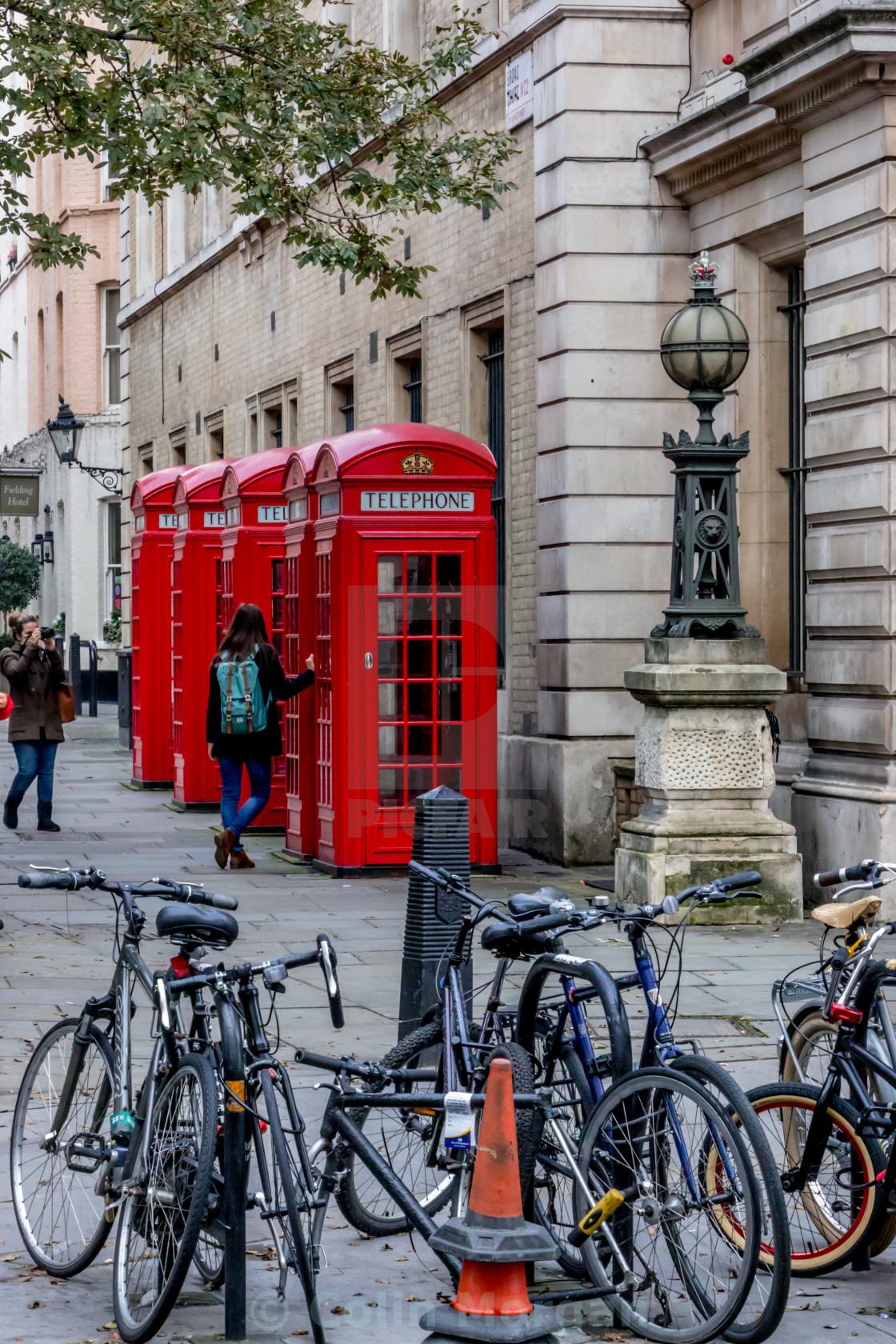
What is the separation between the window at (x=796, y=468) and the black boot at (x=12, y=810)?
6.25 meters

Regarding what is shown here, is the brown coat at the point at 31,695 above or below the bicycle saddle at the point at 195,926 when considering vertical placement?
above

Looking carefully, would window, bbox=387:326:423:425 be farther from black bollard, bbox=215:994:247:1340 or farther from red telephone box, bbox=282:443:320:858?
black bollard, bbox=215:994:247:1340

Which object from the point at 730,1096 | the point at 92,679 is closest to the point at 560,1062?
the point at 730,1096

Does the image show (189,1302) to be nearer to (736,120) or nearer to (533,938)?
(533,938)

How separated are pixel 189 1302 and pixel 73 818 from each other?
12.2m

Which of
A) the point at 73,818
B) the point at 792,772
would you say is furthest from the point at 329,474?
the point at 73,818

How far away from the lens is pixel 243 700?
1367cm

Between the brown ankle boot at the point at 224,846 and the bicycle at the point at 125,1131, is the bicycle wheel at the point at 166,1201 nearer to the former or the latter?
the bicycle at the point at 125,1131

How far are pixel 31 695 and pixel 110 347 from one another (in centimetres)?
2801

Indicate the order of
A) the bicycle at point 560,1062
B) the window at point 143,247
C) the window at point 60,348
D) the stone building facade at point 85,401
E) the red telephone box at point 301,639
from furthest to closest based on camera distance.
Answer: the window at point 60,348, the stone building facade at point 85,401, the window at point 143,247, the red telephone box at point 301,639, the bicycle at point 560,1062

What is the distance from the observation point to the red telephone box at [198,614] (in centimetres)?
1730

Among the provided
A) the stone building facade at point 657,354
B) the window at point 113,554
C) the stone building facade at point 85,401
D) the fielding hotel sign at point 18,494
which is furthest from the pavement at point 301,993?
the stone building facade at point 85,401

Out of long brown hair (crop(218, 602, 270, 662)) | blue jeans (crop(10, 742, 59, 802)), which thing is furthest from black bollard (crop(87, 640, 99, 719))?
long brown hair (crop(218, 602, 270, 662))

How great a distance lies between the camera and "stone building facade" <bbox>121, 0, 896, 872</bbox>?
11.5 m
